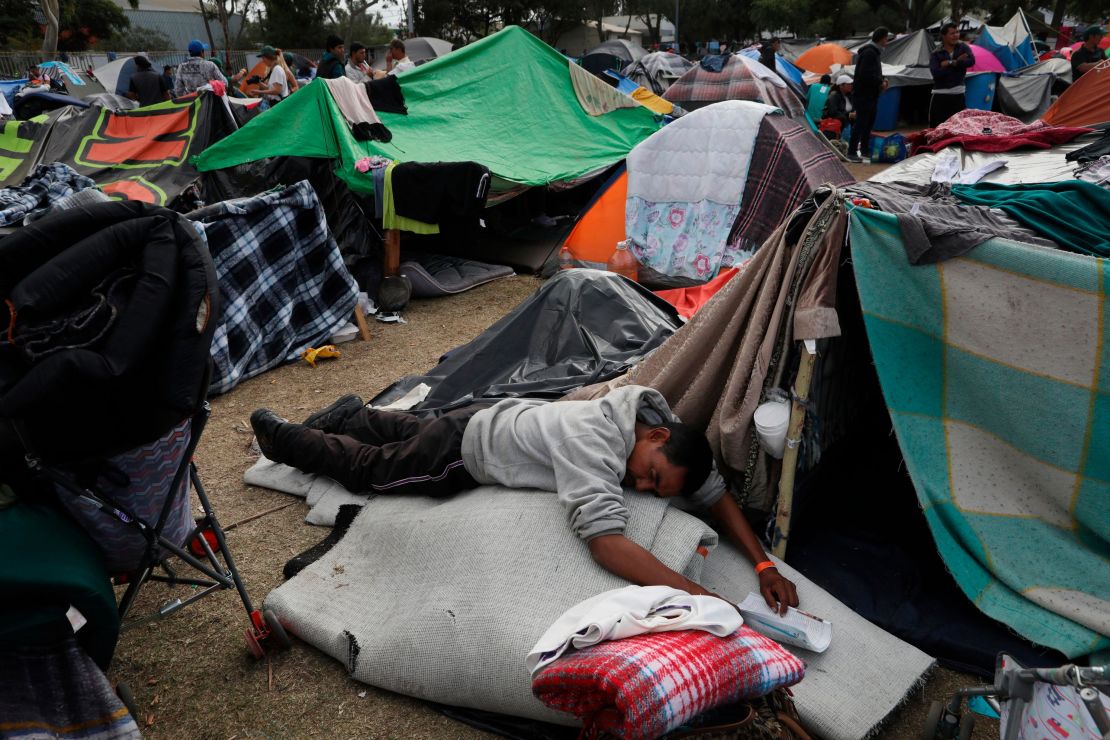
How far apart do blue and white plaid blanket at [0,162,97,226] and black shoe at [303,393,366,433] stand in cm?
250

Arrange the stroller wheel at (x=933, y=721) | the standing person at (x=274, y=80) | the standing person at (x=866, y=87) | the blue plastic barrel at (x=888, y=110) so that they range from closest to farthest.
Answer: the stroller wheel at (x=933, y=721) → the standing person at (x=274, y=80) → the standing person at (x=866, y=87) → the blue plastic barrel at (x=888, y=110)

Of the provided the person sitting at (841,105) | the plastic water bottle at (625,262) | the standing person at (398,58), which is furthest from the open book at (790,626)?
the person sitting at (841,105)

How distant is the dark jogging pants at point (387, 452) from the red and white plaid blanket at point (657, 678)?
3.88 feet

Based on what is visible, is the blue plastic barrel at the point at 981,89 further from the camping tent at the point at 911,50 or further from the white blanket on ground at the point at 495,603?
the white blanket on ground at the point at 495,603

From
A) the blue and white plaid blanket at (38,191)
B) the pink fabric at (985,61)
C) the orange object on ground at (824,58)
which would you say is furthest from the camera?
the orange object on ground at (824,58)

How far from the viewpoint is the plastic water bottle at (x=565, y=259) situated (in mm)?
6711

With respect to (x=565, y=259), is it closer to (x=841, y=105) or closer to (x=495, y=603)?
(x=495, y=603)

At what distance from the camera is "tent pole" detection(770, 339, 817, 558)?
8.68 ft

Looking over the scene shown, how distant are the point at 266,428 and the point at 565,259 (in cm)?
377

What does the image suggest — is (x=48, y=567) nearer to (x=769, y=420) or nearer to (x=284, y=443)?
(x=284, y=443)

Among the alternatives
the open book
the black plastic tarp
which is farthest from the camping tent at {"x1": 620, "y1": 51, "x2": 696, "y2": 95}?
the open book

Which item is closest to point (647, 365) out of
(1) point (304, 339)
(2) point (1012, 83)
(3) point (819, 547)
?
(3) point (819, 547)

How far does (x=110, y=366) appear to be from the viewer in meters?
1.80

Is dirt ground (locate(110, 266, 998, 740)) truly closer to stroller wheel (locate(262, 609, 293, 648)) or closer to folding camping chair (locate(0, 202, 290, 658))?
stroller wheel (locate(262, 609, 293, 648))
